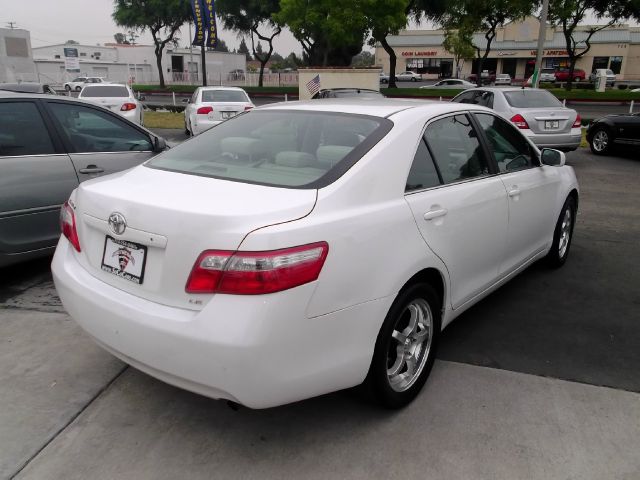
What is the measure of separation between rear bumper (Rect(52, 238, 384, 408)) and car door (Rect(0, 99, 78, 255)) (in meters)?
2.18

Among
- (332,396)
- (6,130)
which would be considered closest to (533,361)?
(332,396)

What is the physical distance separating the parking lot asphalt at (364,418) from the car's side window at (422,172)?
1136 millimetres

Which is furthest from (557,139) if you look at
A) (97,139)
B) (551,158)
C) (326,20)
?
(326,20)

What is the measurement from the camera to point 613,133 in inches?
462

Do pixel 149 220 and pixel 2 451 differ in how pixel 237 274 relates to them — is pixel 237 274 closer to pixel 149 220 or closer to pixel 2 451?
pixel 149 220

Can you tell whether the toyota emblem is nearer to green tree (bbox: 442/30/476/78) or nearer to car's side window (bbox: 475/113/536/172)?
car's side window (bbox: 475/113/536/172)

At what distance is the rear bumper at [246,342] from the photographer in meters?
2.13

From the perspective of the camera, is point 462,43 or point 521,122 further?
point 462,43

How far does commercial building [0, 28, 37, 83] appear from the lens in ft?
130

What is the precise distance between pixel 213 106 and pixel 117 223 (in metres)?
11.9

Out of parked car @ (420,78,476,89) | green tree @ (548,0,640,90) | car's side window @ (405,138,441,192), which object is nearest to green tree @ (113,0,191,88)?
parked car @ (420,78,476,89)

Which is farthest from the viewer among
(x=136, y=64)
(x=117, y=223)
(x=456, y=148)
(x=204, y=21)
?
(x=136, y=64)

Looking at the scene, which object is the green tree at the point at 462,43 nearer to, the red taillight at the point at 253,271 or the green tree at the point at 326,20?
the green tree at the point at 326,20

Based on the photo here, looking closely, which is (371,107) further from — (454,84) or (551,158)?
(454,84)
